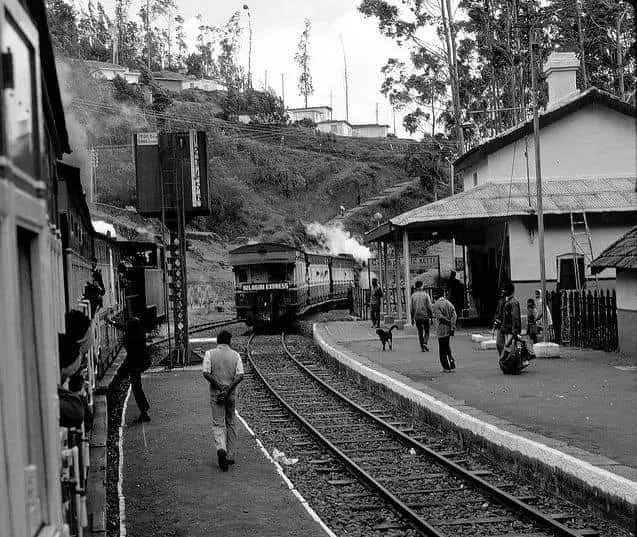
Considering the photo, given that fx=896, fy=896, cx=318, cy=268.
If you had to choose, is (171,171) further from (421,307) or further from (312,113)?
(312,113)

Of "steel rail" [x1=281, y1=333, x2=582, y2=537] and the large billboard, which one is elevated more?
the large billboard

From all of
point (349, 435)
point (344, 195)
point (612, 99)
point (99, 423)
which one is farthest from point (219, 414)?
point (344, 195)

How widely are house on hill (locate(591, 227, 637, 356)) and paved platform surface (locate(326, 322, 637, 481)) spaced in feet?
1.38

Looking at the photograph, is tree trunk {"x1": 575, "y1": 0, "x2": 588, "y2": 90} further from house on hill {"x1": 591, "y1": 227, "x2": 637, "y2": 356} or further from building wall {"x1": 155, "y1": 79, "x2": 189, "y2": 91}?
building wall {"x1": 155, "y1": 79, "x2": 189, "y2": 91}

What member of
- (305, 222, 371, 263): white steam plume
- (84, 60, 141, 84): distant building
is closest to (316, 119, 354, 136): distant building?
(84, 60, 141, 84): distant building

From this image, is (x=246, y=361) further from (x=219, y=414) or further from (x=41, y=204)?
(x=41, y=204)

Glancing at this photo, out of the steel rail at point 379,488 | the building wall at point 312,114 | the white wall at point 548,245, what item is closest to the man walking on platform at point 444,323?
the steel rail at point 379,488

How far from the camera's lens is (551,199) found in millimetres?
25797

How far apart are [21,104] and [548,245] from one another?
2397 cm

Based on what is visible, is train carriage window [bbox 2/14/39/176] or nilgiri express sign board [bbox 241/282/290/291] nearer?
train carriage window [bbox 2/14/39/176]

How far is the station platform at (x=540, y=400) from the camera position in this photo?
8.84m

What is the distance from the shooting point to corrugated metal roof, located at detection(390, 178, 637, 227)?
2514 centimetres

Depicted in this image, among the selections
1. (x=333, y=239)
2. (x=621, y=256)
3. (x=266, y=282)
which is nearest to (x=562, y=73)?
(x=266, y=282)

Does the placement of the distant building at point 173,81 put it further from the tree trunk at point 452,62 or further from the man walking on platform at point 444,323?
the man walking on platform at point 444,323
